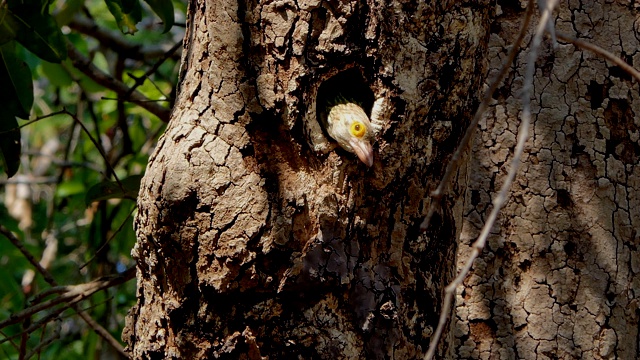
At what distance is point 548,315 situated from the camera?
2703mm

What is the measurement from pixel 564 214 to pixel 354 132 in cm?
111

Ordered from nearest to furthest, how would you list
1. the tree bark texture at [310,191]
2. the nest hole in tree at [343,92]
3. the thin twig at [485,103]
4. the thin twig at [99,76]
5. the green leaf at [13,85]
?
1. the thin twig at [485,103]
2. the tree bark texture at [310,191]
3. the nest hole in tree at [343,92]
4. the green leaf at [13,85]
5. the thin twig at [99,76]

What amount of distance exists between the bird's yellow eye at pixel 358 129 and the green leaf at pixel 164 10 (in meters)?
1.75

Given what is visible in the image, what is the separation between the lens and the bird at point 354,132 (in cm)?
203

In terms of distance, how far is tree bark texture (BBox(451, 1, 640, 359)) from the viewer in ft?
8.88

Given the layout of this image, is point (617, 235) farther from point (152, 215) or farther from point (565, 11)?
point (152, 215)

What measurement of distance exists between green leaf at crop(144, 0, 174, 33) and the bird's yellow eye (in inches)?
68.7

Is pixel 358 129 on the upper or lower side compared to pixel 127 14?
lower

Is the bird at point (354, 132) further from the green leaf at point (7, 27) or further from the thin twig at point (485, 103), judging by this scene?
the green leaf at point (7, 27)

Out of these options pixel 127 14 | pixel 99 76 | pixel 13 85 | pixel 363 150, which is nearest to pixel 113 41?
pixel 99 76

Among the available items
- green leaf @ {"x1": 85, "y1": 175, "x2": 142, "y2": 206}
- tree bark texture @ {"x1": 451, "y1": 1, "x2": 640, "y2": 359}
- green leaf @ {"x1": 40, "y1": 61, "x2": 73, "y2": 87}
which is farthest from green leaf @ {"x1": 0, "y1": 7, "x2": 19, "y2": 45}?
tree bark texture @ {"x1": 451, "y1": 1, "x2": 640, "y2": 359}

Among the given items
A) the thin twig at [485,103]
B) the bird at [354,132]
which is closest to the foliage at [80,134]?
the bird at [354,132]

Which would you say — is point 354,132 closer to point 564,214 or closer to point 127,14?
point 564,214

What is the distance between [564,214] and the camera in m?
2.76
